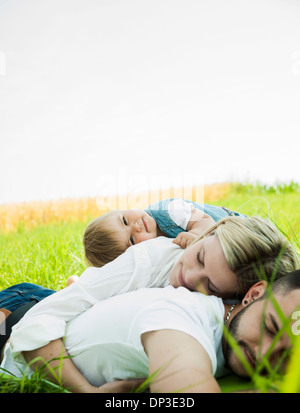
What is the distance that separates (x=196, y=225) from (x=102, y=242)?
507 millimetres

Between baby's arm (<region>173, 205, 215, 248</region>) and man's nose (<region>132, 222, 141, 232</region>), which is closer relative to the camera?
baby's arm (<region>173, 205, 215, 248</region>)

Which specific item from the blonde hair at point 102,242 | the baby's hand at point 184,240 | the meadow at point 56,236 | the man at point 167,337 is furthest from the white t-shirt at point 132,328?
the blonde hair at point 102,242

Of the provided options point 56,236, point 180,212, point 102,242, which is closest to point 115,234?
point 102,242

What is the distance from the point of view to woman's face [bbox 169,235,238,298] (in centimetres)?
117

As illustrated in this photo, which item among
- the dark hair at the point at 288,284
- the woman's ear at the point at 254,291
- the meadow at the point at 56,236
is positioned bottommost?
the meadow at the point at 56,236

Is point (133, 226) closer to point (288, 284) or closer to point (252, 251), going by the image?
point (252, 251)

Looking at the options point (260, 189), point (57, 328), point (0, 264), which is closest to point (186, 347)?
point (57, 328)

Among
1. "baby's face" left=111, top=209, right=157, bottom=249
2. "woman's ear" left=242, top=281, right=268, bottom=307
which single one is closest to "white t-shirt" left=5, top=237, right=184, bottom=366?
"woman's ear" left=242, top=281, right=268, bottom=307

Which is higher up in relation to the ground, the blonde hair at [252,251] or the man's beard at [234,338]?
the blonde hair at [252,251]

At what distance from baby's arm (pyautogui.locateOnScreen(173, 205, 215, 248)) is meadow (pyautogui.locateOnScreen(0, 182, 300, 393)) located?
19 centimetres

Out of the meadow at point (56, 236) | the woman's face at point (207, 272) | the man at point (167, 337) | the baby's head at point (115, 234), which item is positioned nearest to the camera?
the man at point (167, 337)

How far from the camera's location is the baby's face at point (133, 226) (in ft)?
6.74

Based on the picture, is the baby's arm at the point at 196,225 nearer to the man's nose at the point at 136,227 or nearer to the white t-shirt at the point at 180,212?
the white t-shirt at the point at 180,212

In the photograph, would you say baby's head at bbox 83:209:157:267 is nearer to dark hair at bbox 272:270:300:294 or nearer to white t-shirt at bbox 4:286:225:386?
white t-shirt at bbox 4:286:225:386
